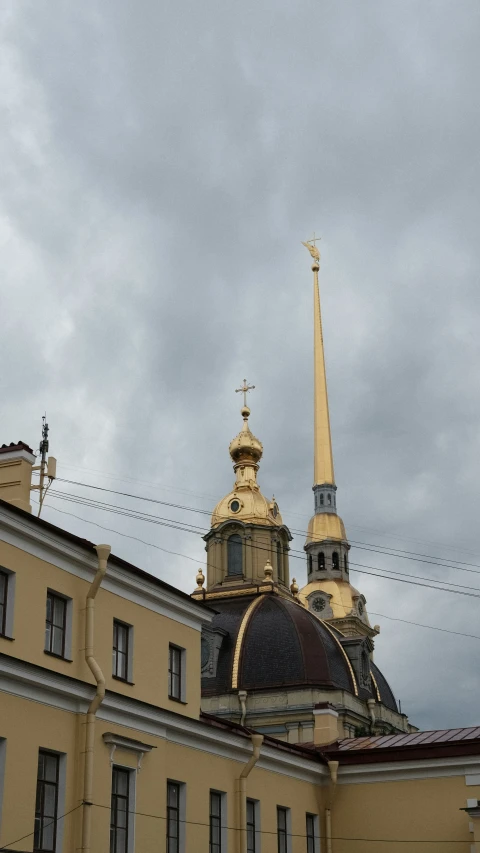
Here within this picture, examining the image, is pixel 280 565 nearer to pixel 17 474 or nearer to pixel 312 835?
pixel 312 835

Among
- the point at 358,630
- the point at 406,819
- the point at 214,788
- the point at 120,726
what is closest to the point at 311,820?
the point at 406,819

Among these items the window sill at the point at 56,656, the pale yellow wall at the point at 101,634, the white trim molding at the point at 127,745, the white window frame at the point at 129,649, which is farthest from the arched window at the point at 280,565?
the window sill at the point at 56,656

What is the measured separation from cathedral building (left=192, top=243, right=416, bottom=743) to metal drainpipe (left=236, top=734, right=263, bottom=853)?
60.6 ft

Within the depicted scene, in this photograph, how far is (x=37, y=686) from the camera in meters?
18.9

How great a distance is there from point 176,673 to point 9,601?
227 inches

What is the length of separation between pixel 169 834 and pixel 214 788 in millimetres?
1842

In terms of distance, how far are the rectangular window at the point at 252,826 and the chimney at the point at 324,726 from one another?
527 cm

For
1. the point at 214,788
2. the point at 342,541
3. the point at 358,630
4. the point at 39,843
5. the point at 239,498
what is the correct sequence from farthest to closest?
the point at 342,541
the point at 358,630
the point at 239,498
the point at 214,788
the point at 39,843

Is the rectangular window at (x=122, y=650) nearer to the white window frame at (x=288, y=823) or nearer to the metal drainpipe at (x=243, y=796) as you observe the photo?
the metal drainpipe at (x=243, y=796)

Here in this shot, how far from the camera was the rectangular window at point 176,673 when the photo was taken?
23.6 metres

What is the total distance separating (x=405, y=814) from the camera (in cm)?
2747

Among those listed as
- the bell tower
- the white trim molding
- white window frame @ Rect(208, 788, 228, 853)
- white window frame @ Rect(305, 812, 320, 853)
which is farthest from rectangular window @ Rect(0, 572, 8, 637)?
the bell tower

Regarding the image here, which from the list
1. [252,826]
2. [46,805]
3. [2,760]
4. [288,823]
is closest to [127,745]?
[46,805]

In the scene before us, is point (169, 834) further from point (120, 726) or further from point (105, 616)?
point (105, 616)
